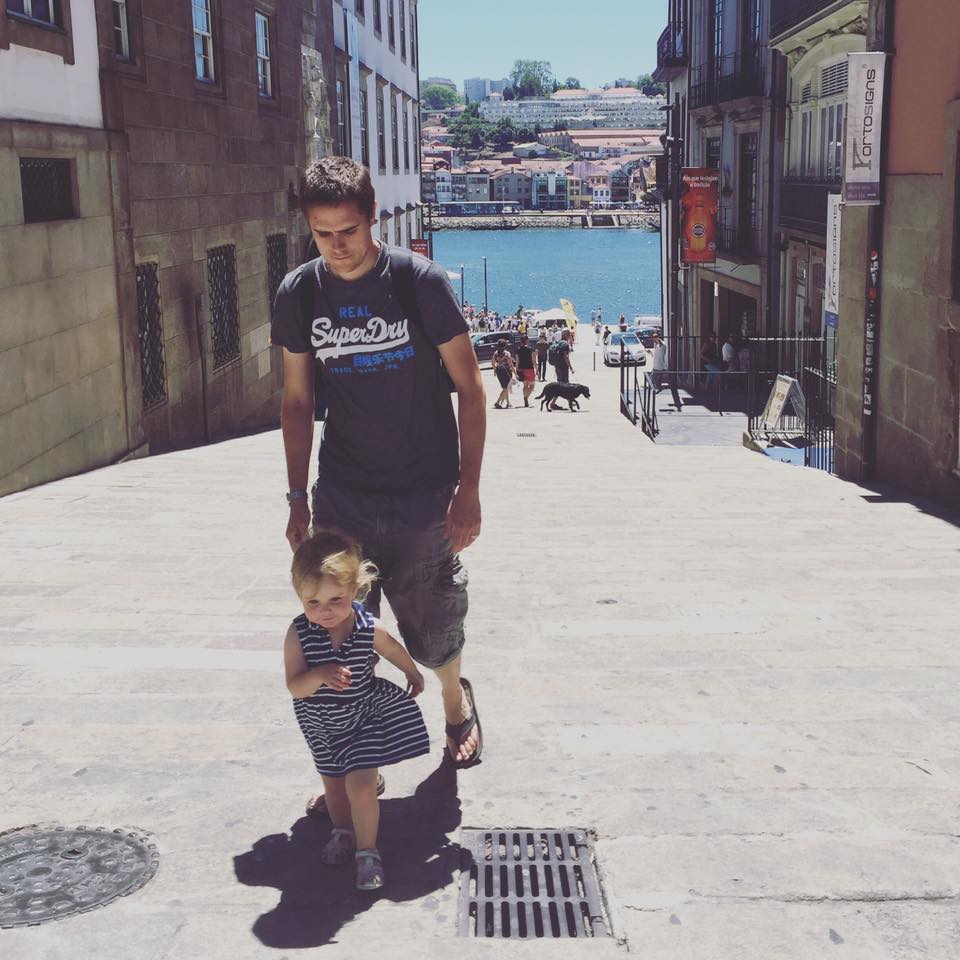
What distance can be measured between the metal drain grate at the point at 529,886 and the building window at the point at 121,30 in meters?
10.9

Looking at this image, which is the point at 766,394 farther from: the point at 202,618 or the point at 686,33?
the point at 202,618

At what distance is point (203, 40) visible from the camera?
1582 centimetres

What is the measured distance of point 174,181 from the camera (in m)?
14.0

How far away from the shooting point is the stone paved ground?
3.25 m

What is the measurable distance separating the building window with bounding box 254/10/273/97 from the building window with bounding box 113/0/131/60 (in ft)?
19.0

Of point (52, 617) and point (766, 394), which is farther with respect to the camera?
point (766, 394)

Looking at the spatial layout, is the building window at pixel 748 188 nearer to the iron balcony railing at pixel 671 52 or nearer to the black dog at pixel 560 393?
the black dog at pixel 560 393

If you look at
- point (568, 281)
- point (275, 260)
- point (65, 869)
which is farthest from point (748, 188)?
point (568, 281)

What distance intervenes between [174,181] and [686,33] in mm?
23702

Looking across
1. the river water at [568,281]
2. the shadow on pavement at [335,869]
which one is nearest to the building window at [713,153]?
the shadow on pavement at [335,869]

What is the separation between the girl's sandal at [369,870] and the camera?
11.2ft

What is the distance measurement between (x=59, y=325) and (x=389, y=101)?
82.1 ft

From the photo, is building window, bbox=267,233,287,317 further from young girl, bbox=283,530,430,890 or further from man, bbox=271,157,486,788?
young girl, bbox=283,530,430,890

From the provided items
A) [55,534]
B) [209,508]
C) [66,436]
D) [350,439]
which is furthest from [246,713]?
[66,436]
